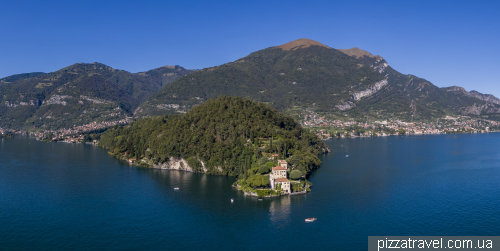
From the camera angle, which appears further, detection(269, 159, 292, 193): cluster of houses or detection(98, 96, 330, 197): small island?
detection(98, 96, 330, 197): small island

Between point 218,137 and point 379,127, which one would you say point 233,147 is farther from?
point 379,127

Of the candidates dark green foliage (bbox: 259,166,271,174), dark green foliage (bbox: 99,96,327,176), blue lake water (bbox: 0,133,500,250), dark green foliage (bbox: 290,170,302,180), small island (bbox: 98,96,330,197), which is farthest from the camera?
dark green foliage (bbox: 99,96,327,176)

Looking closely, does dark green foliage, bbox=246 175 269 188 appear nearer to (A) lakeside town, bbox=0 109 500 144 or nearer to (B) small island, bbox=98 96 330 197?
(B) small island, bbox=98 96 330 197

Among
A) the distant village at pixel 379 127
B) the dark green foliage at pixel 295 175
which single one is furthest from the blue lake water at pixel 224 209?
the distant village at pixel 379 127

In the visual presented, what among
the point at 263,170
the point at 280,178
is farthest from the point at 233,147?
the point at 280,178

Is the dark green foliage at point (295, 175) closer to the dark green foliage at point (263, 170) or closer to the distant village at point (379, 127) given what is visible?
the dark green foliage at point (263, 170)

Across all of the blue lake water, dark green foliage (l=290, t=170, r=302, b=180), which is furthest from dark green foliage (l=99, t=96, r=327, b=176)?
dark green foliage (l=290, t=170, r=302, b=180)

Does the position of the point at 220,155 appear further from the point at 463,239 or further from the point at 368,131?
the point at 368,131
